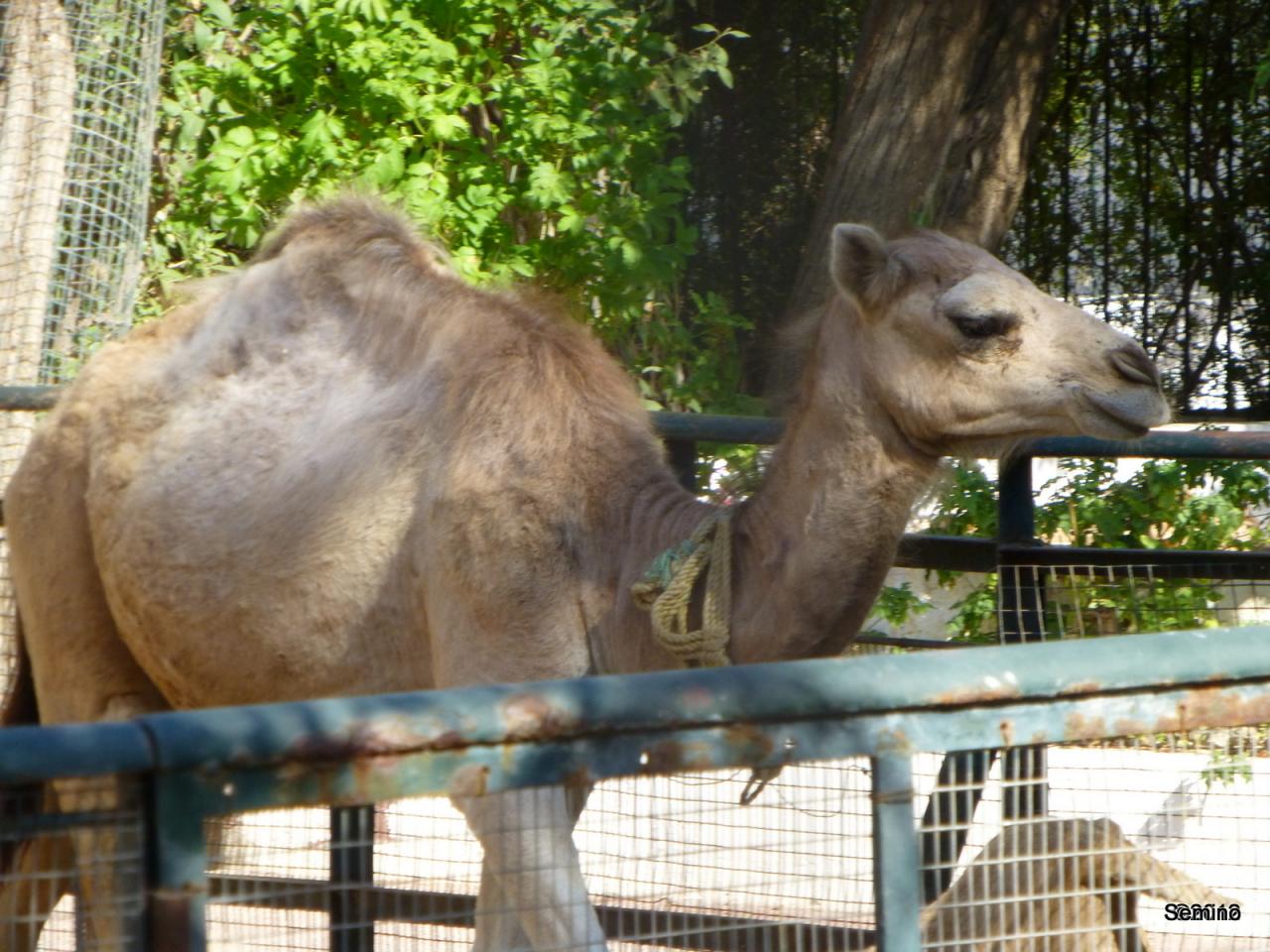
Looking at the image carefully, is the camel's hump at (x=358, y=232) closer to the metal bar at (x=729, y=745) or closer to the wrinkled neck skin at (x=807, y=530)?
the wrinkled neck skin at (x=807, y=530)

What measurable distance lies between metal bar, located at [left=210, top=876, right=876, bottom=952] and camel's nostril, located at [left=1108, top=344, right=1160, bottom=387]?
1336 millimetres

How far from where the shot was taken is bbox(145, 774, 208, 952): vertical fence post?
1612 millimetres

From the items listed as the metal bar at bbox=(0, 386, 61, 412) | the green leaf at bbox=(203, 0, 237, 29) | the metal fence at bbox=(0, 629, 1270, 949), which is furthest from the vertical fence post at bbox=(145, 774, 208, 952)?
the green leaf at bbox=(203, 0, 237, 29)

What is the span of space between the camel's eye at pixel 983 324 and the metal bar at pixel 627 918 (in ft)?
4.39

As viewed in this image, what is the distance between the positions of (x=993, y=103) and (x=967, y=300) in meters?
4.74

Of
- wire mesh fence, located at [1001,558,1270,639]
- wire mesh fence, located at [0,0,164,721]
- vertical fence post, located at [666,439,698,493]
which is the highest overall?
wire mesh fence, located at [0,0,164,721]

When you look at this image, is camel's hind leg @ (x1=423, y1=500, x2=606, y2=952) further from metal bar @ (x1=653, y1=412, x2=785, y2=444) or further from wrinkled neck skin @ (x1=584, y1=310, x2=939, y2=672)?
metal bar @ (x1=653, y1=412, x2=785, y2=444)

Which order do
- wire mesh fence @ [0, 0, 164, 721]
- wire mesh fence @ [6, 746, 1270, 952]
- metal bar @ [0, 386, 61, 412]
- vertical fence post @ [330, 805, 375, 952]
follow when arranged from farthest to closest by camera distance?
wire mesh fence @ [0, 0, 164, 721] → metal bar @ [0, 386, 61, 412] → vertical fence post @ [330, 805, 375, 952] → wire mesh fence @ [6, 746, 1270, 952]

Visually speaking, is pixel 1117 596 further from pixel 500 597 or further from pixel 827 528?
pixel 500 597

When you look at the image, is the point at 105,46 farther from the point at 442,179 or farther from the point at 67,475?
the point at 67,475

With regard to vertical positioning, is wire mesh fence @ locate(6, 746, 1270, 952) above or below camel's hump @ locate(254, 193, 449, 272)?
below

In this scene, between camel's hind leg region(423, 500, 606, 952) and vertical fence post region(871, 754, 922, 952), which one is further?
camel's hind leg region(423, 500, 606, 952)

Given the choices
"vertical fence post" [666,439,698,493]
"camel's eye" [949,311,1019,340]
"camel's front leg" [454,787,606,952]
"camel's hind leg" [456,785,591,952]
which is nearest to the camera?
"camel's front leg" [454,787,606,952]

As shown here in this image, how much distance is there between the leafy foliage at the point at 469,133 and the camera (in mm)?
7445
